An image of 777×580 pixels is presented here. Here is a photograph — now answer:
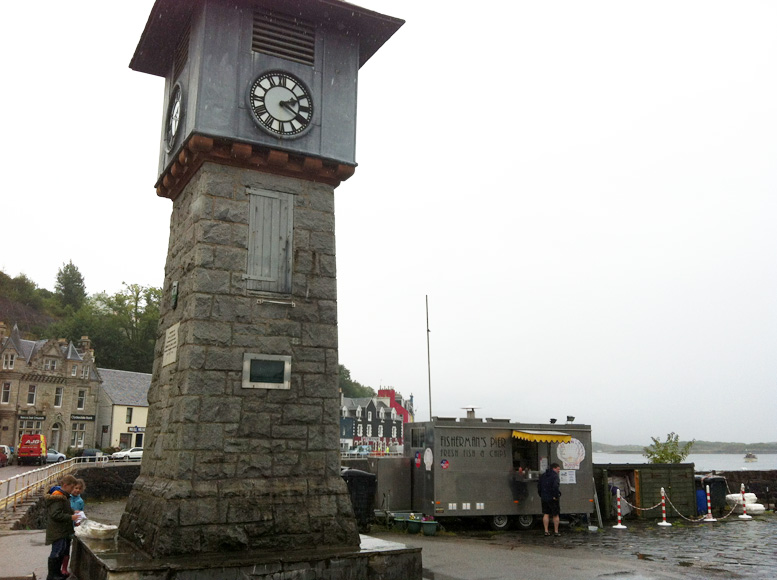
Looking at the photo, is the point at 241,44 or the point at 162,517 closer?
the point at 162,517

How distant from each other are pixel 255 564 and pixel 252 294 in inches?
128

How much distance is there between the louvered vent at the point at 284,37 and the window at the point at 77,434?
170 feet

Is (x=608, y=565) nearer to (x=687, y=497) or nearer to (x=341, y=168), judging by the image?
(x=341, y=168)

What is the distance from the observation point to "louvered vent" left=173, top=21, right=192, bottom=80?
9863 mm

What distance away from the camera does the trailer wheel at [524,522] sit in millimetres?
16250

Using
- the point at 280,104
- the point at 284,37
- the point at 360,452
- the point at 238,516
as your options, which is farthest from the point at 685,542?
the point at 360,452

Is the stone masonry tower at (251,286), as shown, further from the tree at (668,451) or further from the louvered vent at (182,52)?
the tree at (668,451)

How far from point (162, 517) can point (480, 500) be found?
31.4 feet

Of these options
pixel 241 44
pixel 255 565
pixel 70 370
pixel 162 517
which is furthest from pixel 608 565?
pixel 70 370

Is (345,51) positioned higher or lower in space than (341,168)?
higher

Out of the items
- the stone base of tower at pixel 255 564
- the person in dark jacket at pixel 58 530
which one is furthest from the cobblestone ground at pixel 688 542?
the person in dark jacket at pixel 58 530

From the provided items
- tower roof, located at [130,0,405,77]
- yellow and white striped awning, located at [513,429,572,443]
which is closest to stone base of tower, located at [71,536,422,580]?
tower roof, located at [130,0,405,77]

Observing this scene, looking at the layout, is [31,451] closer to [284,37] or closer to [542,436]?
[542,436]

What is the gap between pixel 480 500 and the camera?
1567 centimetres
